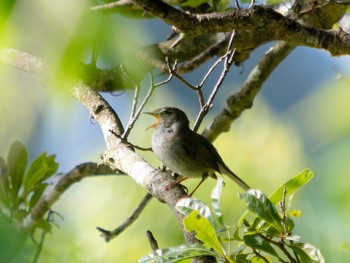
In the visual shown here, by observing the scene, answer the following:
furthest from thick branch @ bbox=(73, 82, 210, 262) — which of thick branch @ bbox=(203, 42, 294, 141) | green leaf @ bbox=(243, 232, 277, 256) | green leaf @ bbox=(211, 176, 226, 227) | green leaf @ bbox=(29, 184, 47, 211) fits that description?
thick branch @ bbox=(203, 42, 294, 141)

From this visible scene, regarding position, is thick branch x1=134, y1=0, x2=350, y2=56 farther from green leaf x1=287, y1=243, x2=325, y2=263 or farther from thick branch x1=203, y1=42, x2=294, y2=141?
thick branch x1=203, y1=42, x2=294, y2=141

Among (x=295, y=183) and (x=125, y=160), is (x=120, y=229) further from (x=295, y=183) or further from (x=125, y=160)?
(x=295, y=183)

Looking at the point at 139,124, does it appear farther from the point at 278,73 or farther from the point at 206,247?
the point at 206,247

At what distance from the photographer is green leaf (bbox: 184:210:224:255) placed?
147cm

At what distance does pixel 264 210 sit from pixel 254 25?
2.46 ft

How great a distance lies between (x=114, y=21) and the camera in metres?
0.57

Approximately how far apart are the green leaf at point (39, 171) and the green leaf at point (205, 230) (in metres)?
2.16

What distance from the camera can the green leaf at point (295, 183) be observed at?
1577mm

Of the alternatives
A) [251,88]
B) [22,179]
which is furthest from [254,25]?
[22,179]

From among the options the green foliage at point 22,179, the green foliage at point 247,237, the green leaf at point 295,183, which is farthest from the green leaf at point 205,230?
the green foliage at point 22,179

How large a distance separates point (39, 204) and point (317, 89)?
1.92m

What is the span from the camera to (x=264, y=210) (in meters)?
1.47

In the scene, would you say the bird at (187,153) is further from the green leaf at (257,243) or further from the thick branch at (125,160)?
the green leaf at (257,243)

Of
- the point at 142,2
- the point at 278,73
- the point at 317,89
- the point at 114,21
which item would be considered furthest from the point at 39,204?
the point at 114,21
